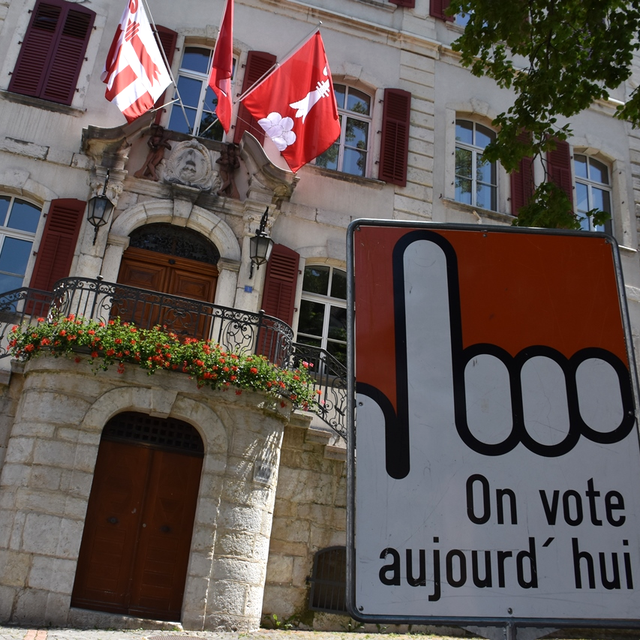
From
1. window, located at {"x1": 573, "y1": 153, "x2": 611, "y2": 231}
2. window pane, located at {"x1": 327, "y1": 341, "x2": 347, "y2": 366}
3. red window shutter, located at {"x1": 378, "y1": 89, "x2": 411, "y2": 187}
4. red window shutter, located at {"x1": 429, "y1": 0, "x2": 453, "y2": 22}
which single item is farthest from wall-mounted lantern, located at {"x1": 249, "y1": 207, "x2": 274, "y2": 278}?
window, located at {"x1": 573, "y1": 153, "x2": 611, "y2": 231}

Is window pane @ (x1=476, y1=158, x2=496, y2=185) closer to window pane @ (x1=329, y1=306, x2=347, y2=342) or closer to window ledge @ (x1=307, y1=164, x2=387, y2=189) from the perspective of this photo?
window ledge @ (x1=307, y1=164, x2=387, y2=189)

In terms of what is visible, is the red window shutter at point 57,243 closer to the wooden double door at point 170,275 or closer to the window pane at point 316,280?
the wooden double door at point 170,275

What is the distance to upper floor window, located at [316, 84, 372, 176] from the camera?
42.1ft

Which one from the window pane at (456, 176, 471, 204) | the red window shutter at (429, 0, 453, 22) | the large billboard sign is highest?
the red window shutter at (429, 0, 453, 22)

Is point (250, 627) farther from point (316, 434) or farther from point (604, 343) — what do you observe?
point (604, 343)

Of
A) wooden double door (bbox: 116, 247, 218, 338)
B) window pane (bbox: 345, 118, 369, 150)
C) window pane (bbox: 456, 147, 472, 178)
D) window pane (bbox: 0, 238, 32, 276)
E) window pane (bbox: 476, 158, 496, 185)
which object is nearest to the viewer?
window pane (bbox: 0, 238, 32, 276)

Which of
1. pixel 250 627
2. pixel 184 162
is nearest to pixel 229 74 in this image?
pixel 184 162

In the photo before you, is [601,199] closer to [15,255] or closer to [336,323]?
[336,323]

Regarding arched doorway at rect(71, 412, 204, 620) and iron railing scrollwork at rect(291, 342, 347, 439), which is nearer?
arched doorway at rect(71, 412, 204, 620)

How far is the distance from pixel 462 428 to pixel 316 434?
852cm

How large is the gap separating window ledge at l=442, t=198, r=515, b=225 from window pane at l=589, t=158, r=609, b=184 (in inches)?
118

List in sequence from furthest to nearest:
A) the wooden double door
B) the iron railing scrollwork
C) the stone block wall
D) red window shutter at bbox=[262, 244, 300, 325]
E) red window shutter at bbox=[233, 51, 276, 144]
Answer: red window shutter at bbox=[233, 51, 276, 144] → red window shutter at bbox=[262, 244, 300, 325] → the wooden double door → the iron railing scrollwork → the stone block wall

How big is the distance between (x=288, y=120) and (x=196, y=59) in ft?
9.81

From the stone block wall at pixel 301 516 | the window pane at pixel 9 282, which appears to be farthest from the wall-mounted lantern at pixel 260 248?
the window pane at pixel 9 282
